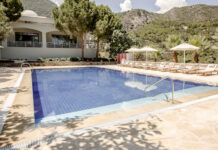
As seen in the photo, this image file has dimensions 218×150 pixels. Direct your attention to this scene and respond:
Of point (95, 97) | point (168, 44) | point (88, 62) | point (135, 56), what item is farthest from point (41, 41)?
point (95, 97)

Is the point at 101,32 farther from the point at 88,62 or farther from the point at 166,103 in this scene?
the point at 166,103

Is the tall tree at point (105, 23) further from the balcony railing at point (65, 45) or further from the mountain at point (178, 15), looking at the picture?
the mountain at point (178, 15)

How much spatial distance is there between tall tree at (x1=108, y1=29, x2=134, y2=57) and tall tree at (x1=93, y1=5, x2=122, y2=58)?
0.95 metres

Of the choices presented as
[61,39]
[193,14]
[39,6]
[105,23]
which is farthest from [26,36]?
[39,6]

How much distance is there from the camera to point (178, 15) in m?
56.4

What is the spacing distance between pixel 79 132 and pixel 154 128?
5.44 feet

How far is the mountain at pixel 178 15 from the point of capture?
48875mm

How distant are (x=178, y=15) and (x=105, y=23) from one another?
44.4 m

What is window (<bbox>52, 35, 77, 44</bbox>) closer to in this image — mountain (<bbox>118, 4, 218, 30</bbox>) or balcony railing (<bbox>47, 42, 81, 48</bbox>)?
balcony railing (<bbox>47, 42, 81, 48</bbox>)

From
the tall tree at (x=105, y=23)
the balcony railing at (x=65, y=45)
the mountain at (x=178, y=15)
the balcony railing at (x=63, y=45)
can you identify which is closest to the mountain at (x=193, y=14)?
the mountain at (x=178, y=15)

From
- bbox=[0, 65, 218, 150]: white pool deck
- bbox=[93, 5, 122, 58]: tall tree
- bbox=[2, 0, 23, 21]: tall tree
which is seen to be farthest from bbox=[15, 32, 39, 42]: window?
bbox=[0, 65, 218, 150]: white pool deck

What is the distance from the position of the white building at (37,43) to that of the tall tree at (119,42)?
14.4 ft

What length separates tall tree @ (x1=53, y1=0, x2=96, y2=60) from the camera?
21.1 m

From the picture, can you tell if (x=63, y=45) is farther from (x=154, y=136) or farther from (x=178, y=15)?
(x=178, y=15)
